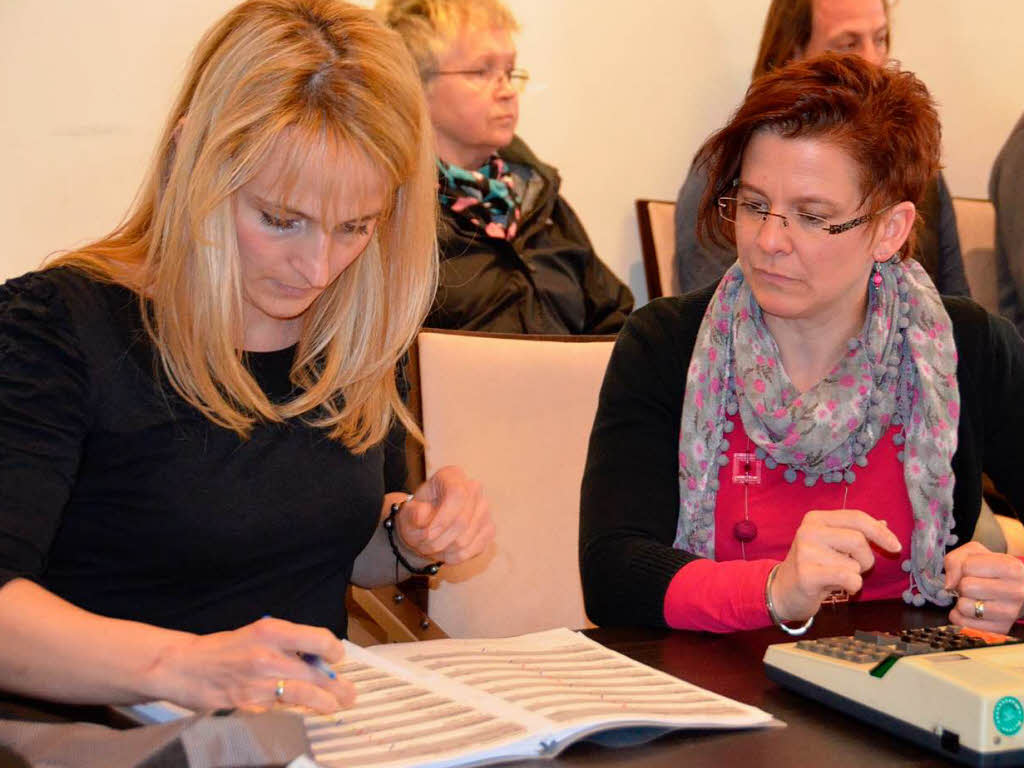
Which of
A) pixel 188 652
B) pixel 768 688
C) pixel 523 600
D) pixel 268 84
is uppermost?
pixel 268 84

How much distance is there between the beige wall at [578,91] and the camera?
2512mm

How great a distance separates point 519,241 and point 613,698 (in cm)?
187

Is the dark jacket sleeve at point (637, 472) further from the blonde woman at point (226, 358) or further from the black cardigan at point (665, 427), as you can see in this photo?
the blonde woman at point (226, 358)

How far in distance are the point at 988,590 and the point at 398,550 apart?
0.66 metres

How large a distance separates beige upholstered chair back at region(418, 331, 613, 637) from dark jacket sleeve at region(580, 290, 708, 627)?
7.3 inches

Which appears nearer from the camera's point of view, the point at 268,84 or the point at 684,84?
the point at 268,84

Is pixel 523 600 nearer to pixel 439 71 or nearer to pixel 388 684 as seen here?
pixel 388 684

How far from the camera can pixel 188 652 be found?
0.96 metres

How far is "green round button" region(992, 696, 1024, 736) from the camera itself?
96cm

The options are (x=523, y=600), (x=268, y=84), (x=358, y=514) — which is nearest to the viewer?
(x=268, y=84)

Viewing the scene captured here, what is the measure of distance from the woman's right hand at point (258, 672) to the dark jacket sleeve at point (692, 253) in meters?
1.99

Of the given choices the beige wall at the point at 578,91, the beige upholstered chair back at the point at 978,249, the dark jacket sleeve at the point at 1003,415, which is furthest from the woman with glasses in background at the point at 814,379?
the beige upholstered chair back at the point at 978,249

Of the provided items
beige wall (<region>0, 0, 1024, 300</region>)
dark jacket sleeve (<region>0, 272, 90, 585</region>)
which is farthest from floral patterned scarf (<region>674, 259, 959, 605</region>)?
beige wall (<region>0, 0, 1024, 300</region>)

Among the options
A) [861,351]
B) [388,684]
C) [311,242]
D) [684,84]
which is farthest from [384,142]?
[684,84]
